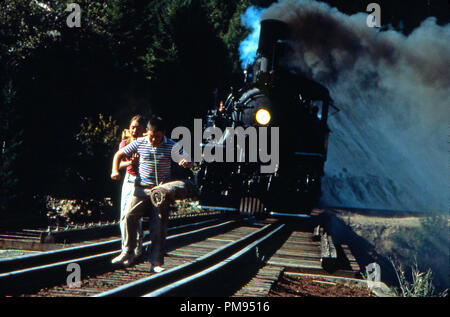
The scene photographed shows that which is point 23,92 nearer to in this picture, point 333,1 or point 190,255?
A: point 190,255

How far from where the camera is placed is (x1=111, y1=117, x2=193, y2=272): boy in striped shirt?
4706mm

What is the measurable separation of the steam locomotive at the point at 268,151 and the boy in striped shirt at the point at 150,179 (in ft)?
15.1

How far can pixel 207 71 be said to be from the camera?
853 inches

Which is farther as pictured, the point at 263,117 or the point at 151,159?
the point at 263,117

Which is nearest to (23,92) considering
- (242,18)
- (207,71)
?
(207,71)

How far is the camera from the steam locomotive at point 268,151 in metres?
9.20

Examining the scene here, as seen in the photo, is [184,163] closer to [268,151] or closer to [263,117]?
[263,117]

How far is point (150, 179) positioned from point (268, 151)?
199 inches

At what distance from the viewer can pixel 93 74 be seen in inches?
738

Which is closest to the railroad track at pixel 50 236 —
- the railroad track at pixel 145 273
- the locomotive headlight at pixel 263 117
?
the railroad track at pixel 145 273

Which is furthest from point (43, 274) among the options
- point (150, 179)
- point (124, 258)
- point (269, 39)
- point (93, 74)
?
point (93, 74)

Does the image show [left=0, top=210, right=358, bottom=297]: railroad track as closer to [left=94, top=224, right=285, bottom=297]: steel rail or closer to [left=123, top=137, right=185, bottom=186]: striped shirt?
[left=94, top=224, right=285, bottom=297]: steel rail

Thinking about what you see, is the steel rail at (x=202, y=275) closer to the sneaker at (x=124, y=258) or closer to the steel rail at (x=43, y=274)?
the sneaker at (x=124, y=258)

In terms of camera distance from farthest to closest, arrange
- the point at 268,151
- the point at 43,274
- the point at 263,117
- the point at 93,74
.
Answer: the point at 93,74 → the point at 268,151 → the point at 263,117 → the point at 43,274
